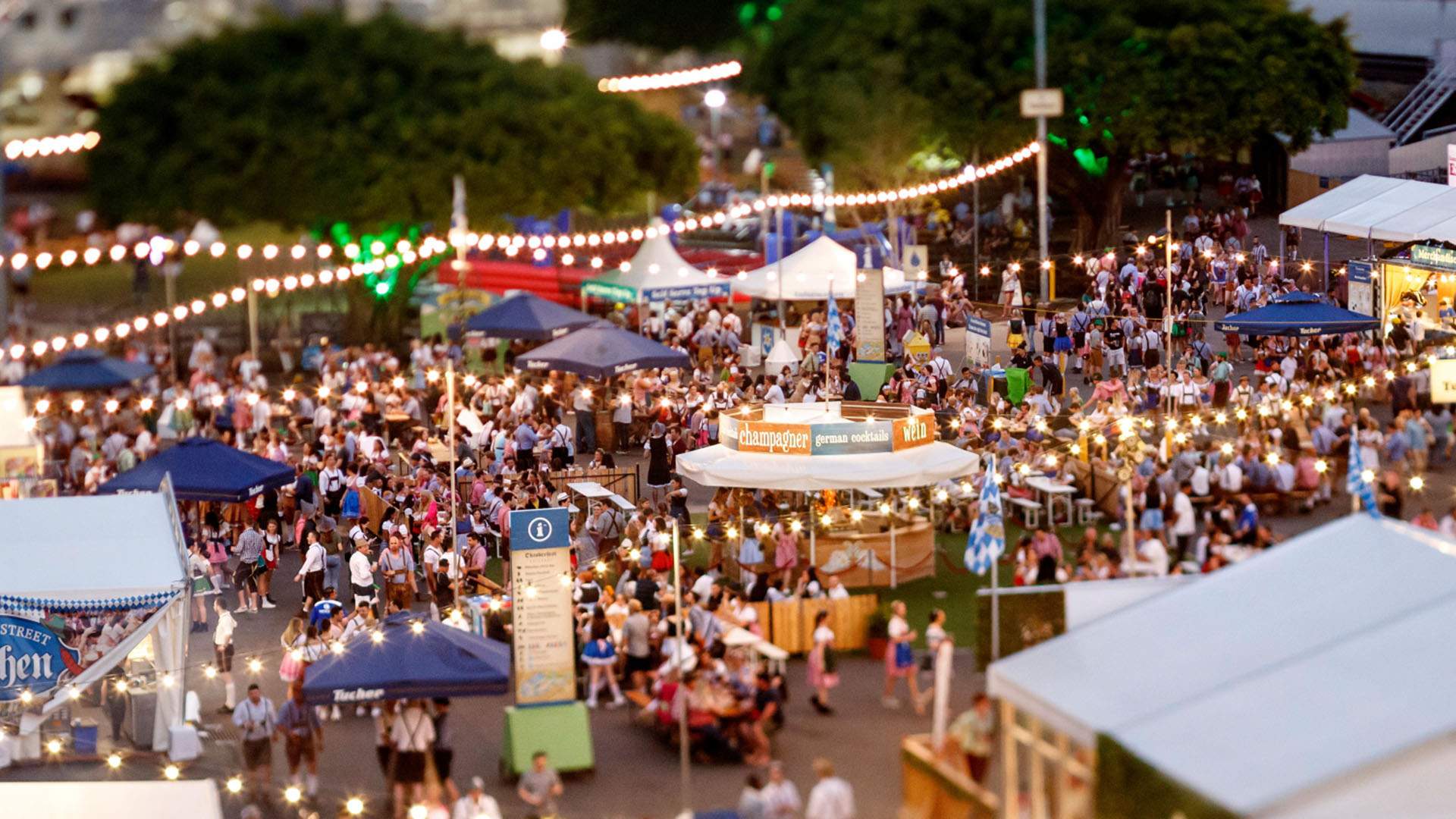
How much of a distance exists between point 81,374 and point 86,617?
11260 mm

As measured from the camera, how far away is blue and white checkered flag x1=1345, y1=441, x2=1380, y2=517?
1617 centimetres

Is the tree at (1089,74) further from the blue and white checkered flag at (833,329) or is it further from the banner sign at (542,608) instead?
the banner sign at (542,608)

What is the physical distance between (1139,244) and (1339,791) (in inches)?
949

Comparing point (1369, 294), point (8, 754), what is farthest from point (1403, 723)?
point (1369, 294)

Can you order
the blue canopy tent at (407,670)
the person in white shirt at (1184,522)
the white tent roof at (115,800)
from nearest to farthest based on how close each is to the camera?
the white tent roof at (115,800) → the blue canopy tent at (407,670) → the person in white shirt at (1184,522)

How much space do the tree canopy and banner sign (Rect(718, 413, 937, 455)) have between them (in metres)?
17.8

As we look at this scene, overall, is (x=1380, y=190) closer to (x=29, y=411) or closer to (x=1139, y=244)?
(x=1139, y=244)

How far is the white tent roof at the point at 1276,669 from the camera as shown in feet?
39.3

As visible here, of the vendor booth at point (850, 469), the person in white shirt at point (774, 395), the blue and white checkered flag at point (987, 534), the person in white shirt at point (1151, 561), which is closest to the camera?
the person in white shirt at point (1151, 561)

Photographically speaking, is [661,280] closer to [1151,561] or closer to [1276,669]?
[1151,561]

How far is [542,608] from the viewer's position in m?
18.9

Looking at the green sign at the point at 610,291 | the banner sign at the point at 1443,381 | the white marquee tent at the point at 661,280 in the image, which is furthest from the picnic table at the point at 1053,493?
the green sign at the point at 610,291

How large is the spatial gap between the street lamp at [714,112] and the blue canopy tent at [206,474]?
2147 centimetres

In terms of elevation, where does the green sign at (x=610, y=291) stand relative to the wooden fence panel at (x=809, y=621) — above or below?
above
